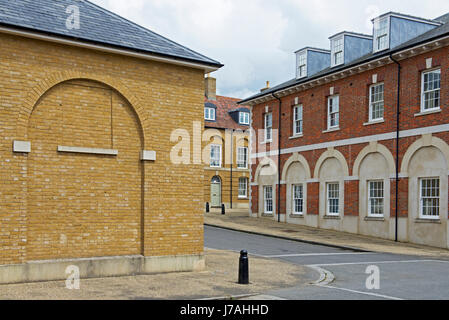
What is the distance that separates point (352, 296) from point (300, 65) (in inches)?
924

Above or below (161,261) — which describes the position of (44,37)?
above

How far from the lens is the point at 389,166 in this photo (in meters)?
24.4

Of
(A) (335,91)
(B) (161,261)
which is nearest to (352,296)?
(B) (161,261)

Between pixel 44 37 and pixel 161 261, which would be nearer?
pixel 44 37

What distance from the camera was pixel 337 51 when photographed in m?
29.1

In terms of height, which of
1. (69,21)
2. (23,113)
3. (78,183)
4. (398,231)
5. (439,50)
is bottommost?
(398,231)

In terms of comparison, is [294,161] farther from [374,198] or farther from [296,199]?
[374,198]

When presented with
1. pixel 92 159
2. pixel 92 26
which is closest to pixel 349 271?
pixel 92 159

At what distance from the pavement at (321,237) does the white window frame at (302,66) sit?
901cm

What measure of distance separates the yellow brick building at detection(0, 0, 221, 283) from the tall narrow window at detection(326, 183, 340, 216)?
15158mm

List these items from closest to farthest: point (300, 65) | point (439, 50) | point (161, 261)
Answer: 1. point (161, 261)
2. point (439, 50)
3. point (300, 65)

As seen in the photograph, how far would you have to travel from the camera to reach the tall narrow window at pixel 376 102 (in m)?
25.3

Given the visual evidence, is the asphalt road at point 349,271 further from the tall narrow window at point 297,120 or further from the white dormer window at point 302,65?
the white dormer window at point 302,65
